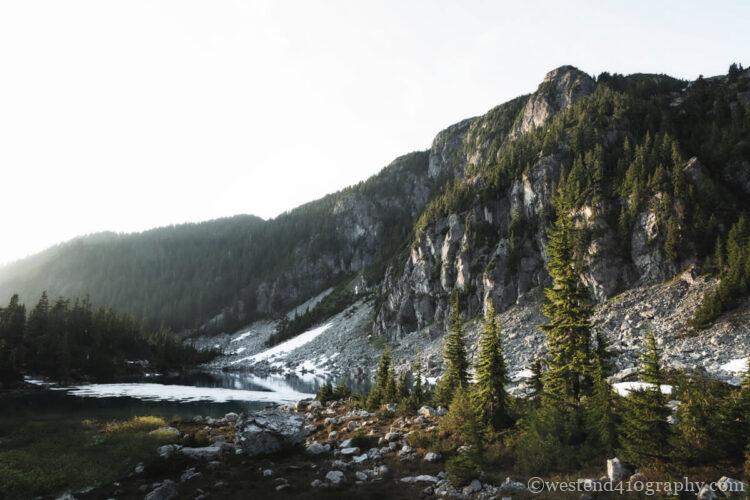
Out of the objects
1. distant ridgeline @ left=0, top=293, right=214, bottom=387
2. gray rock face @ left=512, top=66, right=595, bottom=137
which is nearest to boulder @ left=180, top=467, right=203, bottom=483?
distant ridgeline @ left=0, top=293, right=214, bottom=387

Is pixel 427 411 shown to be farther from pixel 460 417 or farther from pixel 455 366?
pixel 460 417

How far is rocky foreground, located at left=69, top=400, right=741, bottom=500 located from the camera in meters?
17.3

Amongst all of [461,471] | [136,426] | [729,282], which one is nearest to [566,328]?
[461,471]

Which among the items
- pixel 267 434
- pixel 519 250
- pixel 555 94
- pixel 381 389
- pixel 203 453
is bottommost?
pixel 381 389

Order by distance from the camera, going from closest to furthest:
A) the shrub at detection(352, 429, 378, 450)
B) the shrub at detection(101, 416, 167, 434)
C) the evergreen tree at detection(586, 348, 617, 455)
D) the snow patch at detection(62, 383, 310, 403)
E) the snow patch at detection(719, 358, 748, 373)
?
1. the evergreen tree at detection(586, 348, 617, 455)
2. the shrub at detection(352, 429, 378, 450)
3. the shrub at detection(101, 416, 167, 434)
4. the snow patch at detection(719, 358, 748, 373)
5. the snow patch at detection(62, 383, 310, 403)

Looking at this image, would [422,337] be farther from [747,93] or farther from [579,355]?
[747,93]

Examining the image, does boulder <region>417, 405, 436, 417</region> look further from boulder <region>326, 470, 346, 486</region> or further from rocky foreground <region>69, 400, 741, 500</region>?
boulder <region>326, 470, 346, 486</region>

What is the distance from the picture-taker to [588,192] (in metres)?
89.4

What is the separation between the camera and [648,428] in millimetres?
15656

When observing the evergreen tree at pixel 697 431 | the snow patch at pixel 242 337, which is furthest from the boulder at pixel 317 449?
the snow patch at pixel 242 337

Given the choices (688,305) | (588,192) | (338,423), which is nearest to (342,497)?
(338,423)

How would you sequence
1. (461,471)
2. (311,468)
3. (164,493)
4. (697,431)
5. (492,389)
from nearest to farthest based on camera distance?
1. (697,431)
2. (461,471)
3. (164,493)
4. (311,468)
5. (492,389)

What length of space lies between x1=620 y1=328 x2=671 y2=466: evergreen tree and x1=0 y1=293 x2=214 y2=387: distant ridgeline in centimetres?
9305

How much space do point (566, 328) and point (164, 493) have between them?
22365 mm
